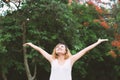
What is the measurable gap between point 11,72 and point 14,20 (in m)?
3.43

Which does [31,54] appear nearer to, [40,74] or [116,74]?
[40,74]

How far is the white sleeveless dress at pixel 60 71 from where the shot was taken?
537 cm

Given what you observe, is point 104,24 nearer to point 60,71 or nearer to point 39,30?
point 39,30

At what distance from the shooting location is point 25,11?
43.0 ft

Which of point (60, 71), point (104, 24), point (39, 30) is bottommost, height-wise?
point (104, 24)

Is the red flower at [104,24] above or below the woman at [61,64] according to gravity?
below

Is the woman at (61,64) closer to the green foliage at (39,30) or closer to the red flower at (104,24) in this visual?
the green foliage at (39,30)

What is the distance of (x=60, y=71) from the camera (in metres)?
5.41

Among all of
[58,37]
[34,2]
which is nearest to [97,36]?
[58,37]

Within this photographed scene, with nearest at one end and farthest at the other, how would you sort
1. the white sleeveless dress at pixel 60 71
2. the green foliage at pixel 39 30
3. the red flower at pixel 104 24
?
the white sleeveless dress at pixel 60 71 < the green foliage at pixel 39 30 < the red flower at pixel 104 24

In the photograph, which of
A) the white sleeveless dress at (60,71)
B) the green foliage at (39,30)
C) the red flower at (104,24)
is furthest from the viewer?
the red flower at (104,24)

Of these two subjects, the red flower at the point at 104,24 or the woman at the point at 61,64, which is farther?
the red flower at the point at 104,24

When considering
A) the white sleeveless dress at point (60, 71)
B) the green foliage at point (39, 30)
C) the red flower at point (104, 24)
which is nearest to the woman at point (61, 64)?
the white sleeveless dress at point (60, 71)

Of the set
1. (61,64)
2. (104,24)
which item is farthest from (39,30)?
(61,64)
